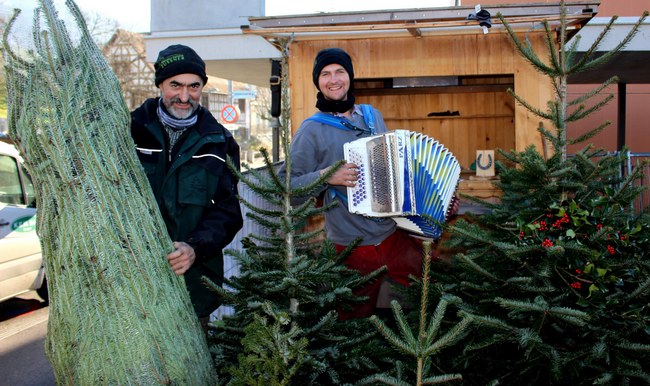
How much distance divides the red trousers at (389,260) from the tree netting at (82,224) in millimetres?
1552

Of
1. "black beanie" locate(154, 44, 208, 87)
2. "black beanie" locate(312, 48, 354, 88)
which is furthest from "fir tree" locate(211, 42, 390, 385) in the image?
"black beanie" locate(312, 48, 354, 88)

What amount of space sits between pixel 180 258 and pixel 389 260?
1.67 m

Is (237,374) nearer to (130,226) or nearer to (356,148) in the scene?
(130,226)

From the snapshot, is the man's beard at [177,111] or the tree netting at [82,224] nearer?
the tree netting at [82,224]

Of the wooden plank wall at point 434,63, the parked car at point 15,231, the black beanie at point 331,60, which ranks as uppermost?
the wooden plank wall at point 434,63

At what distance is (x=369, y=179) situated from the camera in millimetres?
3322

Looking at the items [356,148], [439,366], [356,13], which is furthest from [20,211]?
[439,366]

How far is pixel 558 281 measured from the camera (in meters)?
2.22

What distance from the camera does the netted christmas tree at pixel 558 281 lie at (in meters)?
2.06

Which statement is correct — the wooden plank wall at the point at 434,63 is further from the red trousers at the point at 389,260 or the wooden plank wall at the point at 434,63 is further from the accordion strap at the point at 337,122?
the red trousers at the point at 389,260

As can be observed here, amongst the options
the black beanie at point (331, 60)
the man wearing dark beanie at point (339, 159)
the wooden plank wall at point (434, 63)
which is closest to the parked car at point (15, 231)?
the wooden plank wall at point (434, 63)

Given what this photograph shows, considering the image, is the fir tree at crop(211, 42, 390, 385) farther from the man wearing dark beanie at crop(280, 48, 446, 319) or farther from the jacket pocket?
the man wearing dark beanie at crop(280, 48, 446, 319)

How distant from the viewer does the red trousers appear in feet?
11.1

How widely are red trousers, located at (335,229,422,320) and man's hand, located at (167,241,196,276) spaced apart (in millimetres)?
1276
